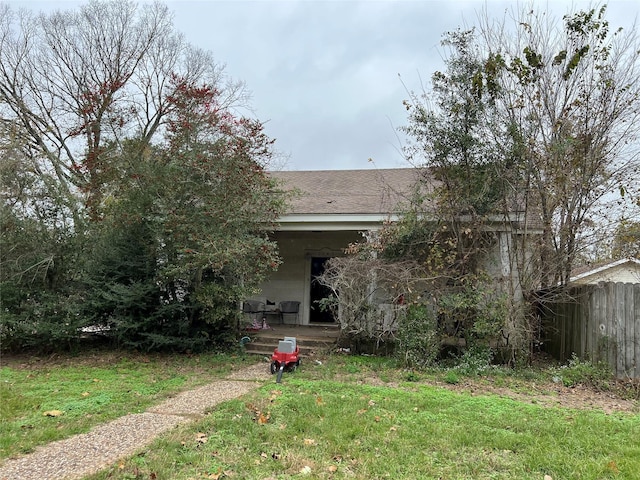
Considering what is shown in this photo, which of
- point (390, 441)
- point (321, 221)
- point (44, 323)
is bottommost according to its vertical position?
point (390, 441)

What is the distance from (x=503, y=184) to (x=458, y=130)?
130 centimetres

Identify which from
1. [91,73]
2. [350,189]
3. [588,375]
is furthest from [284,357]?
[91,73]

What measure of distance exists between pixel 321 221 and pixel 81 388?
583cm

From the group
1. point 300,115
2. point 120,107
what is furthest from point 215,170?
point 300,115

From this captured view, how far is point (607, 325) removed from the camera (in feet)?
23.7

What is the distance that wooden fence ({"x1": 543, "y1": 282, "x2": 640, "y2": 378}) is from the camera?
22.9 ft

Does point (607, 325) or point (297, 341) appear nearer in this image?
point (607, 325)

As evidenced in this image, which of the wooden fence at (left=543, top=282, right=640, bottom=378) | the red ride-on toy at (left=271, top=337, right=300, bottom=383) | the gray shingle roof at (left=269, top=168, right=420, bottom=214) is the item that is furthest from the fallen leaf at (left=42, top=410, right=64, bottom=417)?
the wooden fence at (left=543, top=282, right=640, bottom=378)

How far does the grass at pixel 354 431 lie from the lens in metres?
3.57

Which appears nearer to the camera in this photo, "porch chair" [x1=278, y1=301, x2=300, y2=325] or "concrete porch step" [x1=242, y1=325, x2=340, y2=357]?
"concrete porch step" [x1=242, y1=325, x2=340, y2=357]

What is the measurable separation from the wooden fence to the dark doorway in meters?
6.48

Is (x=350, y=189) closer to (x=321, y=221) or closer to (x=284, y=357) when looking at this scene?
(x=321, y=221)

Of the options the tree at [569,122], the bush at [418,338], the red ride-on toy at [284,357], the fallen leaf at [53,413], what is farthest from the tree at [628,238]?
the fallen leaf at [53,413]

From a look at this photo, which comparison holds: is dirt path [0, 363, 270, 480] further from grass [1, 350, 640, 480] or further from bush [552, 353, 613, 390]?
bush [552, 353, 613, 390]
